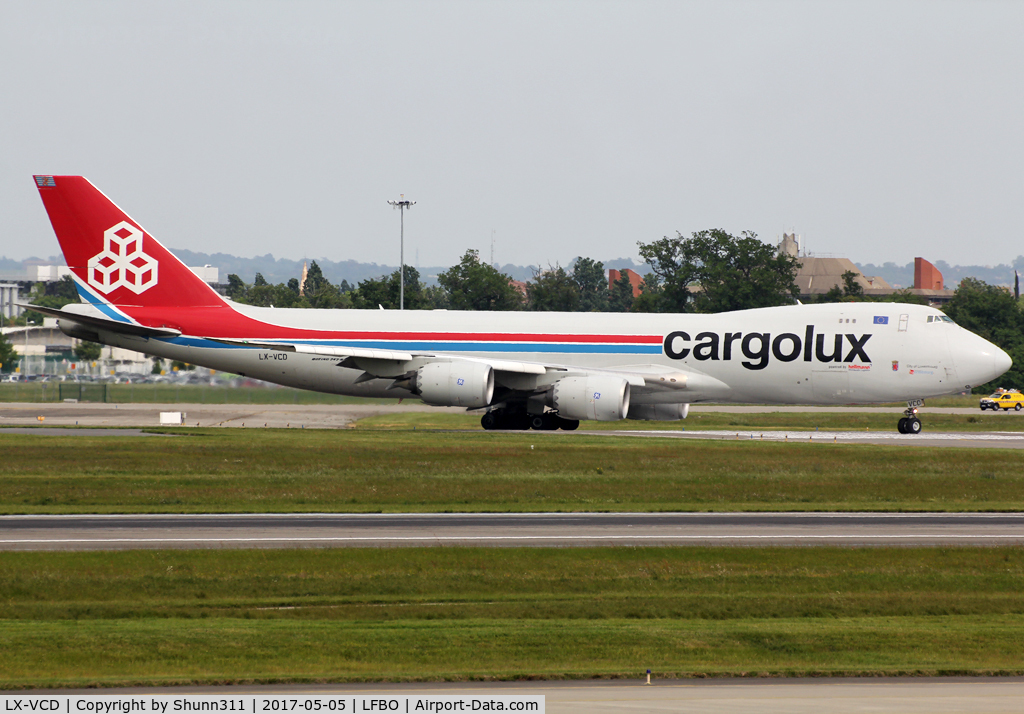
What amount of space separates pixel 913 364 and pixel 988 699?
106 ft

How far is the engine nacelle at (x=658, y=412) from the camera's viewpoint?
145 feet

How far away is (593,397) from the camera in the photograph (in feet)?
132

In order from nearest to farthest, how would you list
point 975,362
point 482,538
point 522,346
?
point 482,538, point 975,362, point 522,346

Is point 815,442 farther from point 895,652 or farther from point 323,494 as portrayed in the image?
point 895,652

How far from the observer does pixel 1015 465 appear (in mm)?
33750

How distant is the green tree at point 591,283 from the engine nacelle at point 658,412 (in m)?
89.2

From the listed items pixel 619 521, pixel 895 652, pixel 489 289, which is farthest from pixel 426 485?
pixel 489 289

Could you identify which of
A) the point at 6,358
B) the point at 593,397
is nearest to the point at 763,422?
the point at 593,397

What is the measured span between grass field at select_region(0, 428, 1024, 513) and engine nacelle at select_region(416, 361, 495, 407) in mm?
2249

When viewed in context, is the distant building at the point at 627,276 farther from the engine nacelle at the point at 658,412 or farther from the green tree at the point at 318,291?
the engine nacelle at the point at 658,412

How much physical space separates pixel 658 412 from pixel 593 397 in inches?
200

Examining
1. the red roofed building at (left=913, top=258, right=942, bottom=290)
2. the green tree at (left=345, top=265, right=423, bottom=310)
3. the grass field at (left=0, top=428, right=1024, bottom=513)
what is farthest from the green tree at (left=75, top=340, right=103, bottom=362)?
the red roofed building at (left=913, top=258, right=942, bottom=290)

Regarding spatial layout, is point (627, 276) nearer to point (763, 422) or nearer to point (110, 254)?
point (763, 422)

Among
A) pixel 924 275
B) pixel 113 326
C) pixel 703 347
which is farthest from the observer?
pixel 924 275
